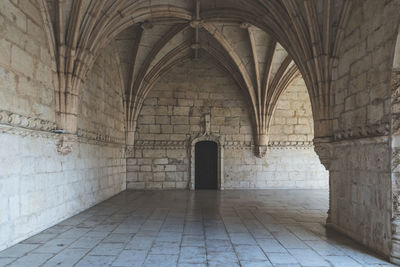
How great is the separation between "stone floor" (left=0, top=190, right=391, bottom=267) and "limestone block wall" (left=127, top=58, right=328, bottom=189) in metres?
3.72

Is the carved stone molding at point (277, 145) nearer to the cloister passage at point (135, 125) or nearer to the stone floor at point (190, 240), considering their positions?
the cloister passage at point (135, 125)

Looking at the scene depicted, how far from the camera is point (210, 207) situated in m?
6.89

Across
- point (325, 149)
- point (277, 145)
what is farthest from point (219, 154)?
point (325, 149)

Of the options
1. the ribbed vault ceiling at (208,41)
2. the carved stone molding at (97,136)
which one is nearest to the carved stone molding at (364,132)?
the ribbed vault ceiling at (208,41)

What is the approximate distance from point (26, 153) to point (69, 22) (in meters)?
2.54

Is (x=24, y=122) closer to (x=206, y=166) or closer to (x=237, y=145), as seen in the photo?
(x=206, y=166)

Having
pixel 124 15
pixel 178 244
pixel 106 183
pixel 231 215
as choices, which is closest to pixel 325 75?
pixel 231 215

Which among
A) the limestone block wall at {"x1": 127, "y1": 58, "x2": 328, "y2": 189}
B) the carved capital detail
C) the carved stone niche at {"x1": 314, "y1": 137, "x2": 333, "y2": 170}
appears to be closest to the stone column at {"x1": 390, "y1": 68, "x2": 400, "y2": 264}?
the carved stone niche at {"x1": 314, "y1": 137, "x2": 333, "y2": 170}

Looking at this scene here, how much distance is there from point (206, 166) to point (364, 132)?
7.24 meters

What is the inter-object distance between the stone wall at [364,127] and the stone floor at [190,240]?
382 millimetres

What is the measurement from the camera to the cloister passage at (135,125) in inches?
143

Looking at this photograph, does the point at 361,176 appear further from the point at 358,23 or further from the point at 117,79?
the point at 117,79

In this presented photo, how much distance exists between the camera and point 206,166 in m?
→ 10.8

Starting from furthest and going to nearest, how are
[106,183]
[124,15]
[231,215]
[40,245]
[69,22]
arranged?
[106,183] < [124,15] < [231,215] < [69,22] < [40,245]
